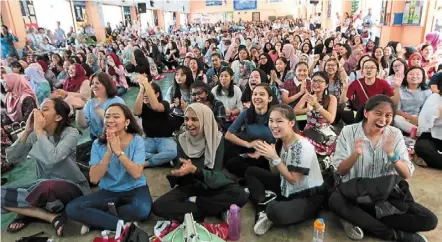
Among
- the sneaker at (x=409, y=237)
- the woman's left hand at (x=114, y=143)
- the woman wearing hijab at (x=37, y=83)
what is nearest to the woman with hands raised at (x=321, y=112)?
the sneaker at (x=409, y=237)

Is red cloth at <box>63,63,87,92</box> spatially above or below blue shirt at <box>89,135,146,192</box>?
above

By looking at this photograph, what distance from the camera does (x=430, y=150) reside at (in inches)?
109

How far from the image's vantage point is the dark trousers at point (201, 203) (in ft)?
7.05

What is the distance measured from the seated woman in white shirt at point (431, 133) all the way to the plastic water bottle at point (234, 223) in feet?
6.56

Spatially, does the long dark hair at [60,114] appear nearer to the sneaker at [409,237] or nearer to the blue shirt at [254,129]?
the blue shirt at [254,129]

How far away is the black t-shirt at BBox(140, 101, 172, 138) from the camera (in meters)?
3.11

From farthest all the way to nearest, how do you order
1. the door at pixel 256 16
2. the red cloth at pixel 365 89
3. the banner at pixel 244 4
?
the door at pixel 256 16, the banner at pixel 244 4, the red cloth at pixel 365 89

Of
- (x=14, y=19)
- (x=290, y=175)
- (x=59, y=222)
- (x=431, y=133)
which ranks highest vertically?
(x=14, y=19)

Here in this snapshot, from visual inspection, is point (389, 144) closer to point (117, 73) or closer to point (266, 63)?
point (266, 63)

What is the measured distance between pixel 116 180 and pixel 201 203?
0.63 metres

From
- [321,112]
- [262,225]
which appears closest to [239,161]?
[262,225]

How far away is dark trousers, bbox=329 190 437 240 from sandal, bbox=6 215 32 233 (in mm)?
2251

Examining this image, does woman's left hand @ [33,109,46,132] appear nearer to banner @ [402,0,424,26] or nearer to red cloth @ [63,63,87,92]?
red cloth @ [63,63,87,92]

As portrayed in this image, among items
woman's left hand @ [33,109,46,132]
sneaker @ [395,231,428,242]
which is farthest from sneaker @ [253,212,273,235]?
woman's left hand @ [33,109,46,132]
